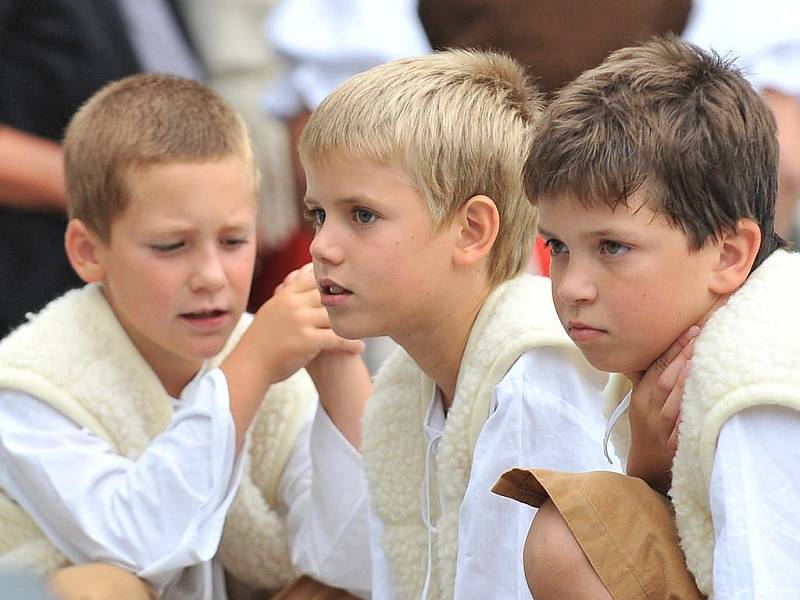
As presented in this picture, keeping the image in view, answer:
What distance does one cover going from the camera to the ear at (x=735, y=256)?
71.2 inches

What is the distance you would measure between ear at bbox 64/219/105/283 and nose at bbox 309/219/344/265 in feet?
2.19

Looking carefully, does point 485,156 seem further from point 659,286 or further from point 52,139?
point 52,139

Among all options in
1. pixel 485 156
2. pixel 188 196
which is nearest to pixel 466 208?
pixel 485 156

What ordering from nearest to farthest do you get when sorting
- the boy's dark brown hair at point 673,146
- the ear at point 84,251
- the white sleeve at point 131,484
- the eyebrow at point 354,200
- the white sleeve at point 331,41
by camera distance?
1. the boy's dark brown hair at point 673,146
2. the eyebrow at point 354,200
3. the white sleeve at point 131,484
4. the ear at point 84,251
5. the white sleeve at point 331,41

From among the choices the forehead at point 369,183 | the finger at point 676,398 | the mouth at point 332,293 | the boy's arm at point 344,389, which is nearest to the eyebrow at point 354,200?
the forehead at point 369,183

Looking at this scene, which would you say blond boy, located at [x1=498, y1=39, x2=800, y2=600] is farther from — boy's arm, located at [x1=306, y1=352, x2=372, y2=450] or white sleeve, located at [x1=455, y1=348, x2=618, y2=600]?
boy's arm, located at [x1=306, y1=352, x2=372, y2=450]

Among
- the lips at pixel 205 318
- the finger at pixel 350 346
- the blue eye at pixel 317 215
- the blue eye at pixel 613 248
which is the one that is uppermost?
the blue eye at pixel 613 248

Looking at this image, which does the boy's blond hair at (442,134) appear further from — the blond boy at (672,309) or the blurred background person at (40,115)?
the blurred background person at (40,115)

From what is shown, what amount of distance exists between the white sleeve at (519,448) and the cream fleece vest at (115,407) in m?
0.71

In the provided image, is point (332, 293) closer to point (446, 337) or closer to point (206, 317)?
point (446, 337)

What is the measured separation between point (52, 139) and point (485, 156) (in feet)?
4.89

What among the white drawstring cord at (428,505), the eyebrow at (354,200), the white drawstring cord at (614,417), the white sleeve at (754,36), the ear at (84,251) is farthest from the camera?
the white sleeve at (754,36)

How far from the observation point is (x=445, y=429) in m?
2.24

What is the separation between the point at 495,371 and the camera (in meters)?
Result: 2.14
